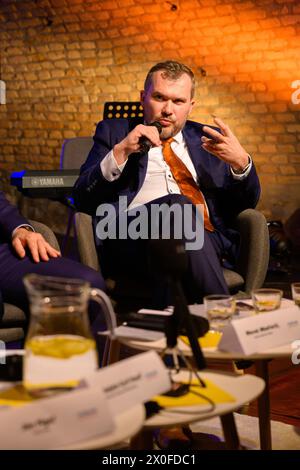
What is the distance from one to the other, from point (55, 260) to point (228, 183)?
3.08ft

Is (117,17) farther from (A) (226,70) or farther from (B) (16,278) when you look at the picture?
(B) (16,278)

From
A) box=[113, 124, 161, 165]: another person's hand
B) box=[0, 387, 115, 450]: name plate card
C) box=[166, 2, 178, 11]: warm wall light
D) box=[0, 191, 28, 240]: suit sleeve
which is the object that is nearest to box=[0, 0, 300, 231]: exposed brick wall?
box=[166, 2, 178, 11]: warm wall light

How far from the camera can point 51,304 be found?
45.1 inches

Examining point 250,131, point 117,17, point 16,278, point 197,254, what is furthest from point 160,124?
point 117,17

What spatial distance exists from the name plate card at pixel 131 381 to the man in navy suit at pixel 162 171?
4.48ft

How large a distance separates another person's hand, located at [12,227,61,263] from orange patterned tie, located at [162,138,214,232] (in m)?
0.77

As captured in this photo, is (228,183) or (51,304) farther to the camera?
(228,183)

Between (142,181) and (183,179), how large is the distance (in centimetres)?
19

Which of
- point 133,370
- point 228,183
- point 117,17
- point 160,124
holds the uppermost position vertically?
point 117,17

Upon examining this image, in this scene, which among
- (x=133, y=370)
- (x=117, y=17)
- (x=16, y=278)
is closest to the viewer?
(x=133, y=370)

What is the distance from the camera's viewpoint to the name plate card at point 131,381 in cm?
109

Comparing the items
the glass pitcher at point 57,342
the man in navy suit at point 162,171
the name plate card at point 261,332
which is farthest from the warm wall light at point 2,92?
the glass pitcher at point 57,342

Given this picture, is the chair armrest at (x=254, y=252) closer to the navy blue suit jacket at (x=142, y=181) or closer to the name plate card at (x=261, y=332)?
the navy blue suit jacket at (x=142, y=181)

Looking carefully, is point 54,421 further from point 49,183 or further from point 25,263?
point 49,183
